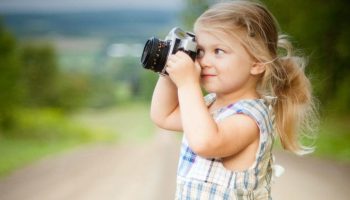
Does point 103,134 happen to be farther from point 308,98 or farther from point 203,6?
point 308,98

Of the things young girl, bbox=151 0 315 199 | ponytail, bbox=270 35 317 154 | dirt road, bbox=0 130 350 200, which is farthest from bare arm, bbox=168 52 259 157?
dirt road, bbox=0 130 350 200

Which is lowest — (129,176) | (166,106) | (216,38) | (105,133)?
(129,176)

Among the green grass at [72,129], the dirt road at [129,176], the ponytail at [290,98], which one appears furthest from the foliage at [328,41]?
the ponytail at [290,98]

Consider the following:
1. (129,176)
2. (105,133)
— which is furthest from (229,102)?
(105,133)

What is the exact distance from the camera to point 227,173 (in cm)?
77

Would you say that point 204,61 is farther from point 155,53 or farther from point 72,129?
point 72,129

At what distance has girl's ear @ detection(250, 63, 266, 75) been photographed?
794 millimetres

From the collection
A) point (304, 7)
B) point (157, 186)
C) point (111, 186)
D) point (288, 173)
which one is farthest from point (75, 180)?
point (304, 7)

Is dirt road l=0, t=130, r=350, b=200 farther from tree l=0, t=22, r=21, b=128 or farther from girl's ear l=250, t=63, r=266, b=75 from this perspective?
girl's ear l=250, t=63, r=266, b=75

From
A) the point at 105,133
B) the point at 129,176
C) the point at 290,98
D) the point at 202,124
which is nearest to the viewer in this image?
the point at 202,124

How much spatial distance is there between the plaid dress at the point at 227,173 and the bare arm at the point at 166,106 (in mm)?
86

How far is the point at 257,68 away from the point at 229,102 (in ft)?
0.20

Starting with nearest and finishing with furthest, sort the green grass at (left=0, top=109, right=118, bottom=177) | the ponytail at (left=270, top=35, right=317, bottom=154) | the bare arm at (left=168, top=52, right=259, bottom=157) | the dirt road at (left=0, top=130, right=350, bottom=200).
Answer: the bare arm at (left=168, top=52, right=259, bottom=157)
the ponytail at (left=270, top=35, right=317, bottom=154)
the dirt road at (left=0, top=130, right=350, bottom=200)
the green grass at (left=0, top=109, right=118, bottom=177)

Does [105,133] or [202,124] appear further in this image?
[105,133]
